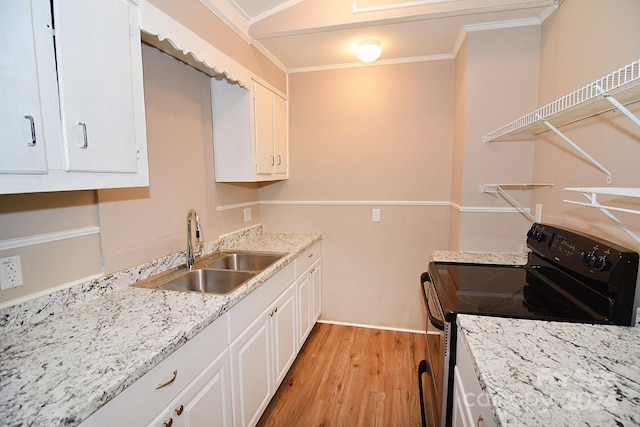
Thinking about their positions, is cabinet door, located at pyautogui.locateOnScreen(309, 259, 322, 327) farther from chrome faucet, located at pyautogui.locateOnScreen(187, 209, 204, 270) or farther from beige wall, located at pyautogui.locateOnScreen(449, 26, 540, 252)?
beige wall, located at pyautogui.locateOnScreen(449, 26, 540, 252)

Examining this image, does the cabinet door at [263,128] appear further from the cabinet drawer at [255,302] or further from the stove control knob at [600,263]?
the stove control knob at [600,263]

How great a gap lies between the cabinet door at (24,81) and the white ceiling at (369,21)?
43.7 inches

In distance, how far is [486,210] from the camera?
7.03ft

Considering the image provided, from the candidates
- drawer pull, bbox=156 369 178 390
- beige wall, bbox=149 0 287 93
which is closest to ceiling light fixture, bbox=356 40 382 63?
beige wall, bbox=149 0 287 93

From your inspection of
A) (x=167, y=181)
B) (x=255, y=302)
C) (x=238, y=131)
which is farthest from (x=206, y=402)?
(x=238, y=131)

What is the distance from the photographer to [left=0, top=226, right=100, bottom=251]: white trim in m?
1.09

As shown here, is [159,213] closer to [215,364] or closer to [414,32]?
[215,364]

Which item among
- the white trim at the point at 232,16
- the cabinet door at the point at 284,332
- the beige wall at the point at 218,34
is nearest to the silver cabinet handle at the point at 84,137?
the beige wall at the point at 218,34

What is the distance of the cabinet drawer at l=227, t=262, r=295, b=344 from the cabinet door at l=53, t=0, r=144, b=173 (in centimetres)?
77

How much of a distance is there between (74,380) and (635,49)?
214 centimetres

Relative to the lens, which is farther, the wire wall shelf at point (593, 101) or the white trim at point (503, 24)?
the white trim at point (503, 24)

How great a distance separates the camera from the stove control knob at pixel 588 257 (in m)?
1.15

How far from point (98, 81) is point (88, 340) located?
35.1 inches

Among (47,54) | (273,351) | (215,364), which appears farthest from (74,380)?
(273,351)
